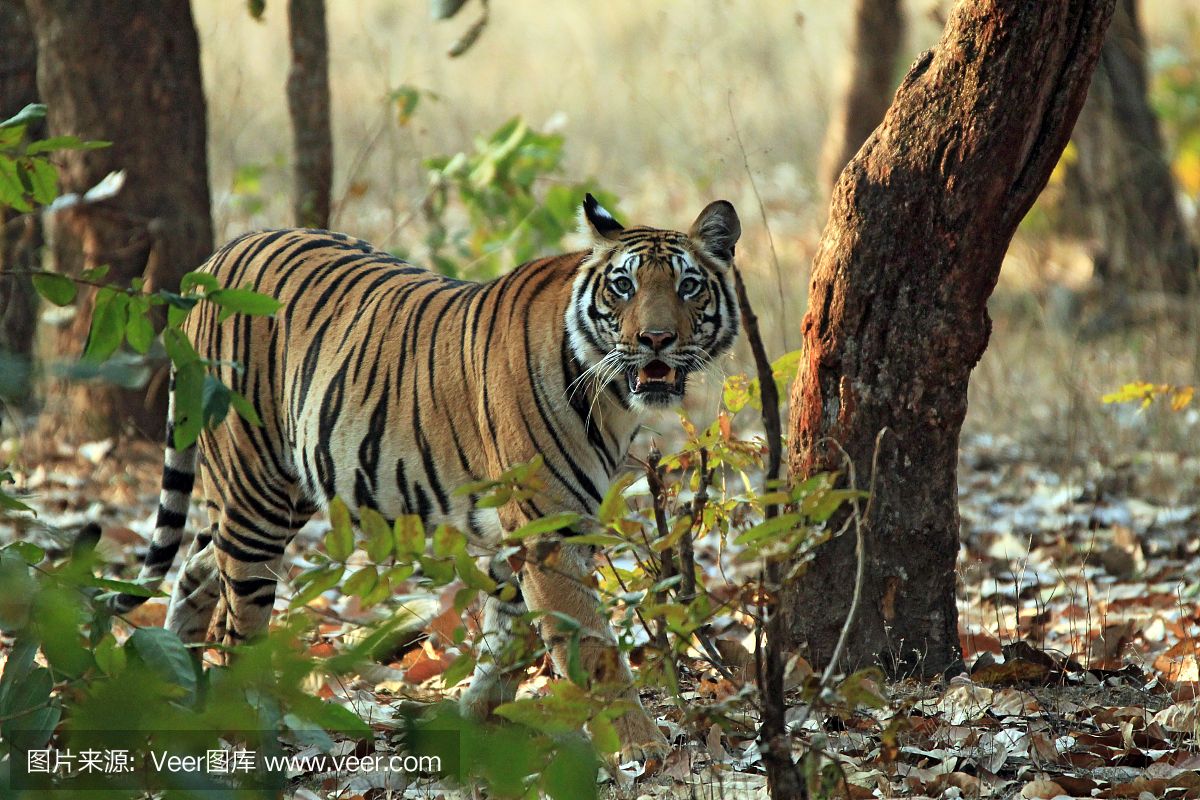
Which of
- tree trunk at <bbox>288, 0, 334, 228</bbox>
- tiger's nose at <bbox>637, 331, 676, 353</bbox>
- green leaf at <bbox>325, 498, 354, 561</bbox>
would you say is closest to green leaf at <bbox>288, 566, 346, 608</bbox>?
green leaf at <bbox>325, 498, 354, 561</bbox>

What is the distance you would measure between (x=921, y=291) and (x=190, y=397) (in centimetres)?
188

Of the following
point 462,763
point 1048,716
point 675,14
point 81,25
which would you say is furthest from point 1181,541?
point 675,14

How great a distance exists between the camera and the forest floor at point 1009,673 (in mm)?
2826

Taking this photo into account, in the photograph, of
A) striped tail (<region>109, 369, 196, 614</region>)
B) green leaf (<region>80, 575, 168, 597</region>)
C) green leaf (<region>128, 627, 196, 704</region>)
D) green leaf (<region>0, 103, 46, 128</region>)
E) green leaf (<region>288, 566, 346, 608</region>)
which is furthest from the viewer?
striped tail (<region>109, 369, 196, 614</region>)

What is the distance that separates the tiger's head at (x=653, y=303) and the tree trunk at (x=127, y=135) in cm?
342

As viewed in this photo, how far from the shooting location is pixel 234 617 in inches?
163

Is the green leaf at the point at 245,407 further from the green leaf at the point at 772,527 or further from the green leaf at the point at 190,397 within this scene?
the green leaf at the point at 772,527

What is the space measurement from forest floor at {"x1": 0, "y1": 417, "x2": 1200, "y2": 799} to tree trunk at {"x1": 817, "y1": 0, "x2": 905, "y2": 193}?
473 cm

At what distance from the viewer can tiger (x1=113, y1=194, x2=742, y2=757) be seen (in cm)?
346

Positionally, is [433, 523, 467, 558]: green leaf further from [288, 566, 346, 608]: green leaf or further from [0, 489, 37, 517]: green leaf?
[0, 489, 37, 517]: green leaf

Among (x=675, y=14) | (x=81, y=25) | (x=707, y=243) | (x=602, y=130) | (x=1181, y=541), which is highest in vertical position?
(x=675, y=14)

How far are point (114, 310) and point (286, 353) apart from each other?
1.92 metres

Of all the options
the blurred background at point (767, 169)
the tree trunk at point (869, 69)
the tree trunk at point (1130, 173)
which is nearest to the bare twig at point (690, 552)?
the blurred background at point (767, 169)

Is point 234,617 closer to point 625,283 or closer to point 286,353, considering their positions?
point 286,353
